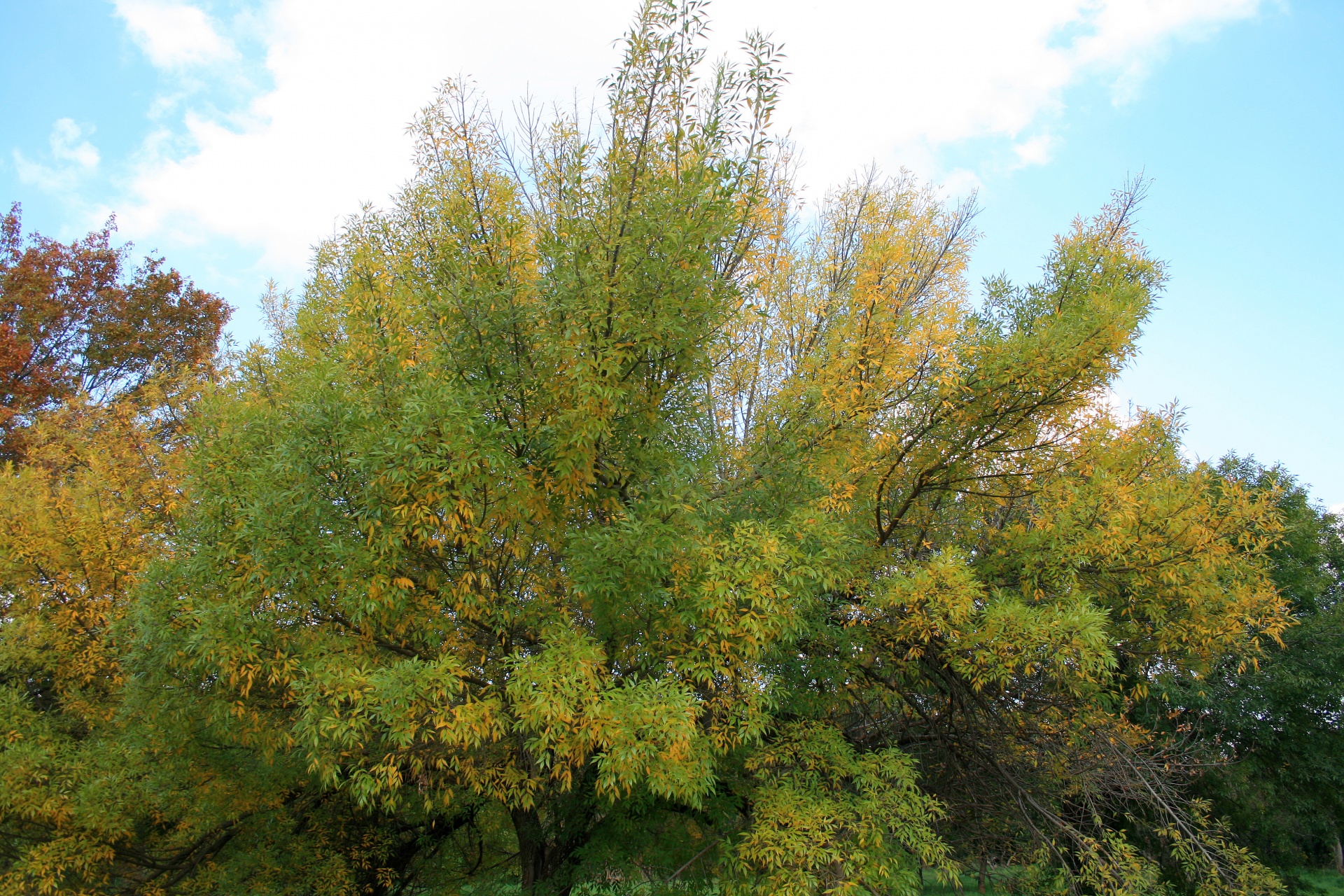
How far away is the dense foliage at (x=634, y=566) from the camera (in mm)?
4984

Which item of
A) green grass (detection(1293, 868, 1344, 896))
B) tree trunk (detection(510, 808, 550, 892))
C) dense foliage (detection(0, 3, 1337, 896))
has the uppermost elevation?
dense foliage (detection(0, 3, 1337, 896))

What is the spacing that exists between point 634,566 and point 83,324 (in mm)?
16763

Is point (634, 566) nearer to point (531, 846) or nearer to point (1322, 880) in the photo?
point (531, 846)

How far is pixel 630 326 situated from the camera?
5008 millimetres

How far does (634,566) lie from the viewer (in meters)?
5.11

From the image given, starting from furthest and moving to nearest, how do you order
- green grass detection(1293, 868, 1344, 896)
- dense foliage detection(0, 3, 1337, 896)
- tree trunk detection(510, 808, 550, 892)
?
green grass detection(1293, 868, 1344, 896), tree trunk detection(510, 808, 550, 892), dense foliage detection(0, 3, 1337, 896)

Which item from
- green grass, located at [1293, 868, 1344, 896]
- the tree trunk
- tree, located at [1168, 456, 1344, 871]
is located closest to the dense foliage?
the tree trunk

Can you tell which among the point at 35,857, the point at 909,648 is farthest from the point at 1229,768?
the point at 35,857

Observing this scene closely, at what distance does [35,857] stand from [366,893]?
3195 mm

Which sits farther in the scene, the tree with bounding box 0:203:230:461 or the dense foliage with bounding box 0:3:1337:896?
the tree with bounding box 0:203:230:461

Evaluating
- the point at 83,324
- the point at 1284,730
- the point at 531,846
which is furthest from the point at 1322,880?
the point at 83,324

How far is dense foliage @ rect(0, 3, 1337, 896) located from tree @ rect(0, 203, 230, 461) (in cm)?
769

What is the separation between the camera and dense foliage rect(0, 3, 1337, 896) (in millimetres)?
4984

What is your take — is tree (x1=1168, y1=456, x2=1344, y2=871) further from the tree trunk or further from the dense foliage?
the tree trunk
